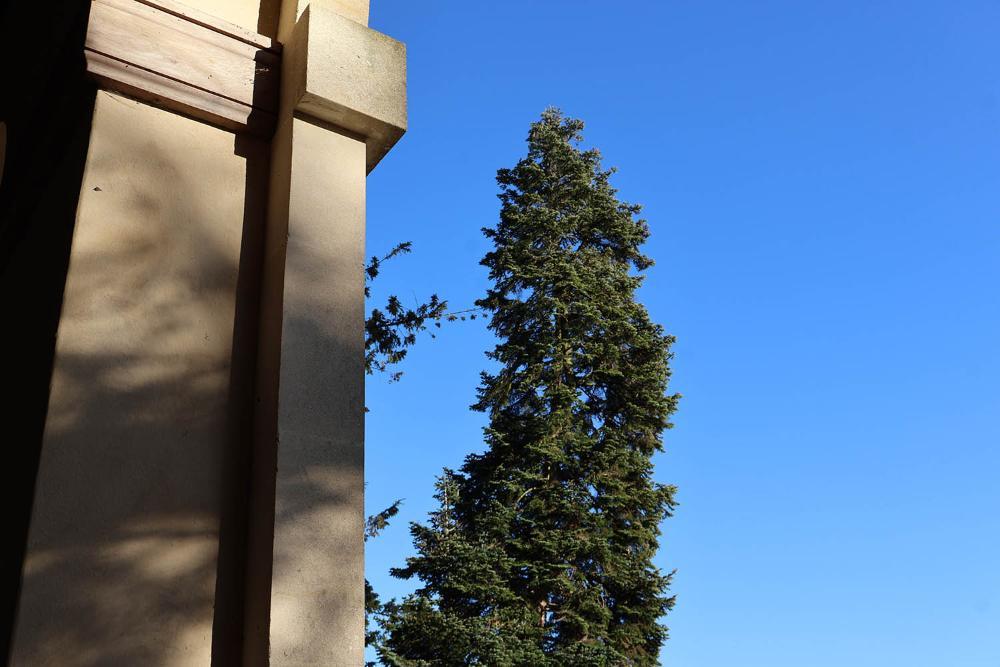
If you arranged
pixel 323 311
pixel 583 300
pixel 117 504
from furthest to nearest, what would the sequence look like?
pixel 583 300
pixel 323 311
pixel 117 504

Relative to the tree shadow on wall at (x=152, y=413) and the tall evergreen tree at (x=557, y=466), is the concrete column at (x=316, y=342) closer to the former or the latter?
the tree shadow on wall at (x=152, y=413)

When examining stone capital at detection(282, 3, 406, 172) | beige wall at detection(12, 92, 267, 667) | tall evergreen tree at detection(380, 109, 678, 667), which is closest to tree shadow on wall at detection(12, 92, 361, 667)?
beige wall at detection(12, 92, 267, 667)

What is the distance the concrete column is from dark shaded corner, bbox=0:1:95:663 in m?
0.43

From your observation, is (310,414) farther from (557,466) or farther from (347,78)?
(557,466)

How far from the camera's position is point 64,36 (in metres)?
2.25

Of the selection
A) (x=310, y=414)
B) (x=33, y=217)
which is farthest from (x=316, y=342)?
(x=33, y=217)

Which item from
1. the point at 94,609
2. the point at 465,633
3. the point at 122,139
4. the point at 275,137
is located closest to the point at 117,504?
the point at 94,609

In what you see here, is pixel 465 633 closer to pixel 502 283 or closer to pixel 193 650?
pixel 502 283

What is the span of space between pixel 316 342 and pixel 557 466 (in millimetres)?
15814

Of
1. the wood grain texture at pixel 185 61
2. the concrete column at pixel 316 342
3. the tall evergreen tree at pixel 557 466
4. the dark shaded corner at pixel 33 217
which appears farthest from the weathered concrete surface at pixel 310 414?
the tall evergreen tree at pixel 557 466

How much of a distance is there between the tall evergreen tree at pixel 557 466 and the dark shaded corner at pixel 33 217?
12554mm

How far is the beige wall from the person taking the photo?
1620 mm

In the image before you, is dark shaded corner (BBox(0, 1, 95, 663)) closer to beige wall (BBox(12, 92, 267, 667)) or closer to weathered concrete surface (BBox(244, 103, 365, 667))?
beige wall (BBox(12, 92, 267, 667))

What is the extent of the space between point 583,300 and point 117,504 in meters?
17.3
